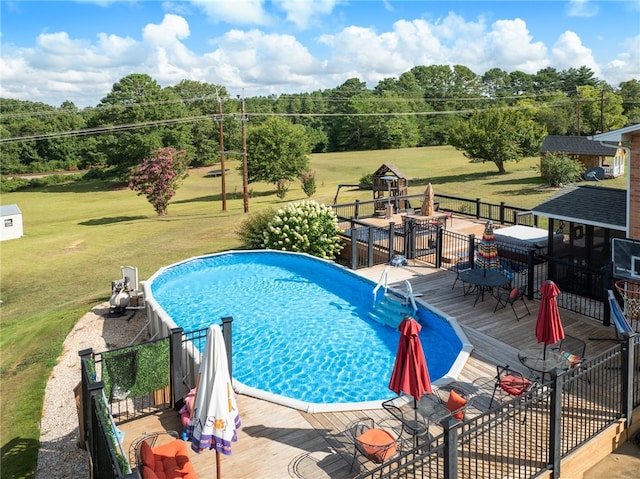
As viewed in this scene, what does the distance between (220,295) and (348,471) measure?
1140 centimetres

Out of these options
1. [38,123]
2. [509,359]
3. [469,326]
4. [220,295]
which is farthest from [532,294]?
[38,123]

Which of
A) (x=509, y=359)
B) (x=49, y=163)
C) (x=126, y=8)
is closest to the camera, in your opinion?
(x=509, y=359)

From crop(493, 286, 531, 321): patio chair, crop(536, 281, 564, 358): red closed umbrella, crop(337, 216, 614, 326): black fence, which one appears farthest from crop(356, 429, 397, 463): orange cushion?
crop(337, 216, 614, 326): black fence

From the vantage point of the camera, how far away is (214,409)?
7031 mm

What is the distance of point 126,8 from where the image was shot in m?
34.9

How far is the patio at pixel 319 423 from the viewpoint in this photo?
25.2 ft

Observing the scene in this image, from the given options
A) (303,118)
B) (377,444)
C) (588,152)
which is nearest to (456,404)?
(377,444)

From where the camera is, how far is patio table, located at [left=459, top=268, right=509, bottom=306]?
14.1 m

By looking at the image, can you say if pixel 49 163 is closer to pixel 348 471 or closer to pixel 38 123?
pixel 38 123

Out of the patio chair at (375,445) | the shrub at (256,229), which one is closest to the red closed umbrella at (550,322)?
the patio chair at (375,445)

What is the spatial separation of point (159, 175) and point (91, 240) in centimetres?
797

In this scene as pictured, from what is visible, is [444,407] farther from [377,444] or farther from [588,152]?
[588,152]

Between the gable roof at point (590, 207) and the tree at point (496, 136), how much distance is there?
→ 1323 inches

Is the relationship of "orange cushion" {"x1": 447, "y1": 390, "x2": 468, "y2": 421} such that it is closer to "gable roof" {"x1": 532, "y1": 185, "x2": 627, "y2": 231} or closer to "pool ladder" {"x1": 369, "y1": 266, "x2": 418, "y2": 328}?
"pool ladder" {"x1": 369, "y1": 266, "x2": 418, "y2": 328}
